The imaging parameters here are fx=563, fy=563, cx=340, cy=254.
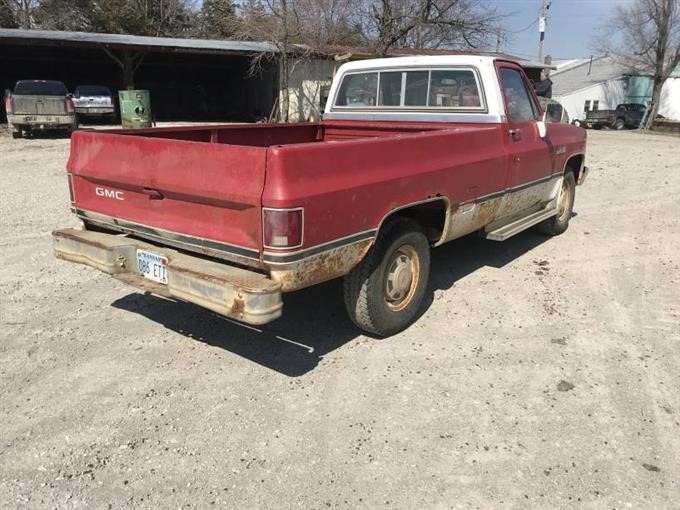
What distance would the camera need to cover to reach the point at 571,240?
7.04 m

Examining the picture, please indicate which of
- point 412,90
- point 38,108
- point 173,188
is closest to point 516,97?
point 412,90

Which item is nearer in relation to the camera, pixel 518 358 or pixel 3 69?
pixel 518 358

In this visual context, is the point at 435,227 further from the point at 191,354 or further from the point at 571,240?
the point at 571,240

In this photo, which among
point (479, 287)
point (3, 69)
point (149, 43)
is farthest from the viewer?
point (3, 69)

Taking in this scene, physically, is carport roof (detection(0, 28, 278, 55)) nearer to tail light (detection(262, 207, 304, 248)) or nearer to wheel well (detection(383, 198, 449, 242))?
wheel well (detection(383, 198, 449, 242))

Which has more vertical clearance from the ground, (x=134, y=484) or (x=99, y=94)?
(x=99, y=94)

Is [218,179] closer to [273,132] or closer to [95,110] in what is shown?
[273,132]

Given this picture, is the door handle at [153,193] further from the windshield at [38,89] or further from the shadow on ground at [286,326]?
the windshield at [38,89]

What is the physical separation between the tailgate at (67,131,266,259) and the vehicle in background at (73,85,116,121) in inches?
818

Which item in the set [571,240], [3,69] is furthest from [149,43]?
[571,240]

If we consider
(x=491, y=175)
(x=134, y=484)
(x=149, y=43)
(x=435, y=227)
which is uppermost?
(x=149, y=43)

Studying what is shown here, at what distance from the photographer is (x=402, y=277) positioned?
4.22 meters

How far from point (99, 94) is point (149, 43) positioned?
120 inches

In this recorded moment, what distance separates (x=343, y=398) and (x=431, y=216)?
1.78 metres
